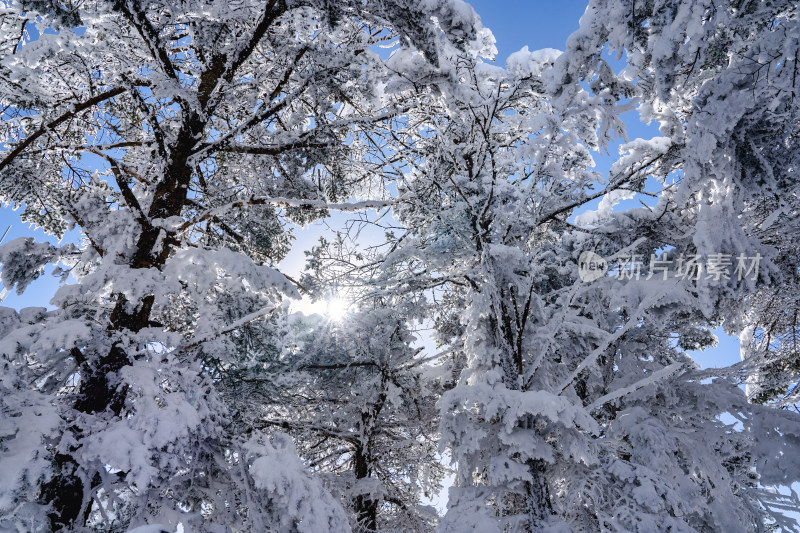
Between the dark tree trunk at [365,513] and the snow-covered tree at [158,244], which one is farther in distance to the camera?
the dark tree trunk at [365,513]

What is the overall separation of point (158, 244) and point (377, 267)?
3.32 m

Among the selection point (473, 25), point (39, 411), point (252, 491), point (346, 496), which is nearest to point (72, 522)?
point (39, 411)

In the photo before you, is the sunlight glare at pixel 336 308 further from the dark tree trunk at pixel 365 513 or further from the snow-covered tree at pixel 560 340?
the dark tree trunk at pixel 365 513

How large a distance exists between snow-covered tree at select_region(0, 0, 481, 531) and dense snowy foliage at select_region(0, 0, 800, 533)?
0.03 metres

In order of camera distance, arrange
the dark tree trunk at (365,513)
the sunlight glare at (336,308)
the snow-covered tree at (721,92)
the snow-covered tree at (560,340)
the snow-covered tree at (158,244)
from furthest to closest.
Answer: the dark tree trunk at (365,513)
the sunlight glare at (336,308)
the snow-covered tree at (560,340)
the snow-covered tree at (721,92)
the snow-covered tree at (158,244)

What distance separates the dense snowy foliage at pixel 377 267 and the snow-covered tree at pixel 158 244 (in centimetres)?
3

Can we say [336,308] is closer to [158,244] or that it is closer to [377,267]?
[377,267]

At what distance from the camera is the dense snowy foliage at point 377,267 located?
3.51 m

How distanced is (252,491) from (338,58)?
478 centimetres

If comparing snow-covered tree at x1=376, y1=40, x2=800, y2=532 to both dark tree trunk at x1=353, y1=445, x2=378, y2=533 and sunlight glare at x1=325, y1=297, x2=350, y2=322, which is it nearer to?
sunlight glare at x1=325, y1=297, x2=350, y2=322

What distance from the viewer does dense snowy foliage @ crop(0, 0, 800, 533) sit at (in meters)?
3.51

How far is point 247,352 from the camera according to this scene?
7.20 m

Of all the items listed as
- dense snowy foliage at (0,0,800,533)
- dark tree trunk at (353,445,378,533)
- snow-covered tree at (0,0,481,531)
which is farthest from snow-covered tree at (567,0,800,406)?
dark tree trunk at (353,445,378,533)

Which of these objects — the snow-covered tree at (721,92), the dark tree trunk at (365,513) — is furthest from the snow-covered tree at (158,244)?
the dark tree trunk at (365,513)
